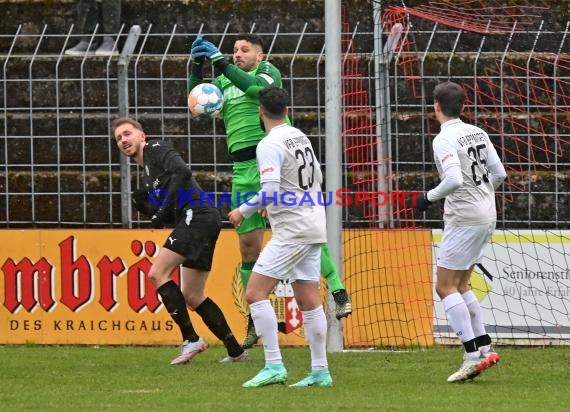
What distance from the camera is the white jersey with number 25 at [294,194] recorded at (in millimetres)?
8336

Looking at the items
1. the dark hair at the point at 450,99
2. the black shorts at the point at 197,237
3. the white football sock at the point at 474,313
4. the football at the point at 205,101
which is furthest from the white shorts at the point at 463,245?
the football at the point at 205,101

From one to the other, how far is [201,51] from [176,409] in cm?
348

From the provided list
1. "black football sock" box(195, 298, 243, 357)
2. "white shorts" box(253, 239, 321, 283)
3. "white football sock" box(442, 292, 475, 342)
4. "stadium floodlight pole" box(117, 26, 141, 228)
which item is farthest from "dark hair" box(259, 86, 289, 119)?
"stadium floodlight pole" box(117, 26, 141, 228)

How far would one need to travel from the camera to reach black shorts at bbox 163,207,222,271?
9945 mm

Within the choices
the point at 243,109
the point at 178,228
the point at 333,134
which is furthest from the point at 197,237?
the point at 333,134

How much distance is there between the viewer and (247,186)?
1045cm

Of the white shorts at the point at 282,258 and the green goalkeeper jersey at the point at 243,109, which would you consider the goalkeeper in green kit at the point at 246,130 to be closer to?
the green goalkeeper jersey at the point at 243,109

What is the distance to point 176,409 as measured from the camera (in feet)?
24.4

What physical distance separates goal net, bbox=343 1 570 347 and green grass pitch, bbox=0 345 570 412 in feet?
1.58

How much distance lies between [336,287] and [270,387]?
1724 mm

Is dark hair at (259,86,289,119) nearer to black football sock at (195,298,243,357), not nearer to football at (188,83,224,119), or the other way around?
football at (188,83,224,119)

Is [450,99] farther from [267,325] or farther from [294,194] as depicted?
[267,325]

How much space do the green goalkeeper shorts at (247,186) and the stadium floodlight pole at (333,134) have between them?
2.38ft

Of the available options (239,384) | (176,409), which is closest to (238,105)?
(239,384)
